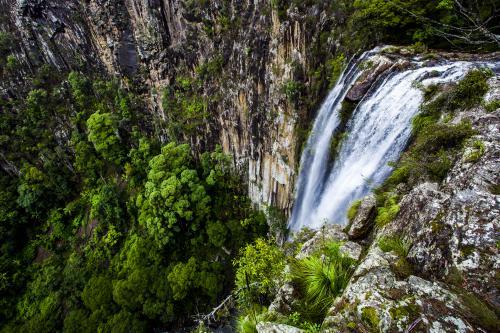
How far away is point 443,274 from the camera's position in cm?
285

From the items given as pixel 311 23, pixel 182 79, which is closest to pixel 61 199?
pixel 182 79

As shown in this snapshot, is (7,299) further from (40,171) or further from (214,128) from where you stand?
(214,128)

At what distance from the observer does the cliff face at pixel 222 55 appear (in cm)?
1291

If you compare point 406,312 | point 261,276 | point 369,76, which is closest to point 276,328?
point 406,312

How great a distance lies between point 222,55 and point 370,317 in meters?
18.0

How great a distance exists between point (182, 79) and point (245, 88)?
298 inches

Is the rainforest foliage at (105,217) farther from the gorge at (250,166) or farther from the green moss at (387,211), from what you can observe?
the green moss at (387,211)

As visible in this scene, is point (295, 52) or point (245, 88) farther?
point (245, 88)

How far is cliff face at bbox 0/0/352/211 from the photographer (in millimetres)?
12906

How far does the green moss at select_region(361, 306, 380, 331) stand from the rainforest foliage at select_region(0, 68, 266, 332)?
1580cm

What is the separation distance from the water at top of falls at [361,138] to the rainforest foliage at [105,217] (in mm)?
8052

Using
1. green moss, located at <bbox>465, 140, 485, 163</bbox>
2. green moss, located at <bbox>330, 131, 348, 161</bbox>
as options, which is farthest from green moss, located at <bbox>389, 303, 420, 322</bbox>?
green moss, located at <bbox>330, 131, 348, 161</bbox>

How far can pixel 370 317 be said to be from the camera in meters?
2.49

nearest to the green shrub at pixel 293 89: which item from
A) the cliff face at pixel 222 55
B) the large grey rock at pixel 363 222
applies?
the cliff face at pixel 222 55
